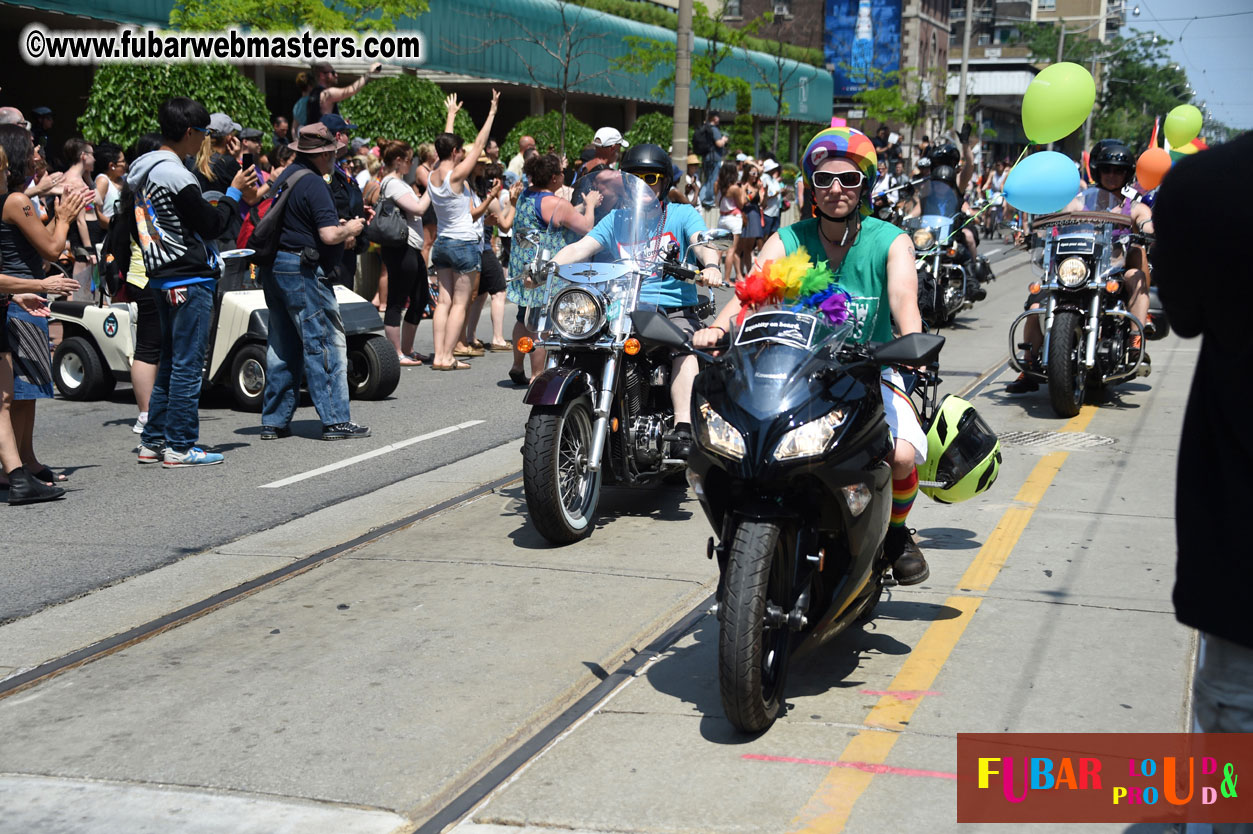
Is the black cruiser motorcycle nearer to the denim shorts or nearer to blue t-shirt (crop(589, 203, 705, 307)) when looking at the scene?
blue t-shirt (crop(589, 203, 705, 307))

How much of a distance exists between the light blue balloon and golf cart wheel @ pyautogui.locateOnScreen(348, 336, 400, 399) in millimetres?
4752

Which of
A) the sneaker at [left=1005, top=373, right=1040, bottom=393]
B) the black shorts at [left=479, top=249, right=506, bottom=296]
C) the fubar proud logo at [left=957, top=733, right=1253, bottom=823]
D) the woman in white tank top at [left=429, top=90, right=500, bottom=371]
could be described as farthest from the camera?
the black shorts at [left=479, top=249, right=506, bottom=296]

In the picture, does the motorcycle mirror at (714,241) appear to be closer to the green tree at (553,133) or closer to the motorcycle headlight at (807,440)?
the motorcycle headlight at (807,440)

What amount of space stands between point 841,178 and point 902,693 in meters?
1.78

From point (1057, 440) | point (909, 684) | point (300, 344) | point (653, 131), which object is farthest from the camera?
point (653, 131)

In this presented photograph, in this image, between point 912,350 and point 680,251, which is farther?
point 680,251

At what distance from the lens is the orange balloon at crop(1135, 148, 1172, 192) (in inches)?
407

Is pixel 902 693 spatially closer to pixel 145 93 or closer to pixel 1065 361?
pixel 1065 361

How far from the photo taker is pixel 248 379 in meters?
10.2

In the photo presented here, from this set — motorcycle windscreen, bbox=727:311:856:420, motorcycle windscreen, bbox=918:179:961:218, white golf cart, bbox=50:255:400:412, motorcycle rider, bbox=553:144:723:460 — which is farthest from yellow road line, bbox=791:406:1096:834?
motorcycle windscreen, bbox=918:179:961:218

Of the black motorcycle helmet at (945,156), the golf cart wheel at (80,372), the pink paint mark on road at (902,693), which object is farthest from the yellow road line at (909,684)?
the black motorcycle helmet at (945,156)

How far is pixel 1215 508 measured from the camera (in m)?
2.49

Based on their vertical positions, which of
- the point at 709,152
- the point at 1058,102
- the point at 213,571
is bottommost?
the point at 213,571

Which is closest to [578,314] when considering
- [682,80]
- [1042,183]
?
[1042,183]
